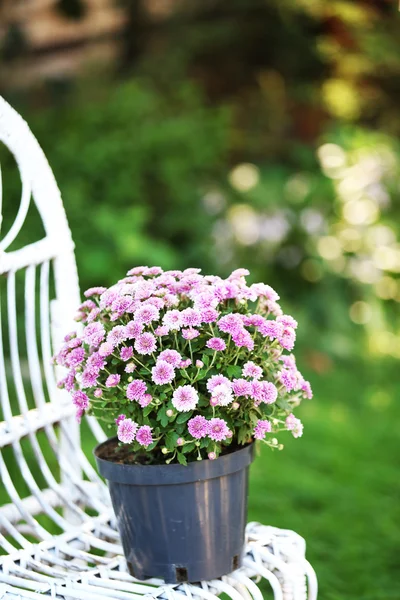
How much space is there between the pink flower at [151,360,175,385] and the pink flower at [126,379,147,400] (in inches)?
1.1

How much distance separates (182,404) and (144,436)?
8 centimetres

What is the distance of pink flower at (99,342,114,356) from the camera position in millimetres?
1341

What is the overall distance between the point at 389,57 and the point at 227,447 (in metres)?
3.93

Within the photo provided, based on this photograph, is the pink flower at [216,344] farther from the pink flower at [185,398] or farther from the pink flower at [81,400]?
the pink flower at [81,400]

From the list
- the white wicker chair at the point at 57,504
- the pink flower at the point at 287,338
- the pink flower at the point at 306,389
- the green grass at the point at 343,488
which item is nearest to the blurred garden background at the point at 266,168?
the green grass at the point at 343,488

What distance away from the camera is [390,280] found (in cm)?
474

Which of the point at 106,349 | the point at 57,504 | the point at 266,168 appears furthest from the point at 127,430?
the point at 266,168

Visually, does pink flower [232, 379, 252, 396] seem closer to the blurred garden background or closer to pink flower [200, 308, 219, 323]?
pink flower [200, 308, 219, 323]

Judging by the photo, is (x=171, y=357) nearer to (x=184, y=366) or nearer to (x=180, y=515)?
(x=184, y=366)

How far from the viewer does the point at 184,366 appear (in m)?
1.32

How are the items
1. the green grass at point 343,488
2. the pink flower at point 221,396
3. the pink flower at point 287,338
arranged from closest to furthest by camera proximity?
the pink flower at point 221,396, the pink flower at point 287,338, the green grass at point 343,488

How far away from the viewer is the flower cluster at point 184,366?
4.33 feet

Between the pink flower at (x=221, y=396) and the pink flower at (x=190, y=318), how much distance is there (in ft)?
0.36

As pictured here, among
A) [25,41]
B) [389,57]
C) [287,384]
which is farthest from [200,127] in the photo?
[287,384]
